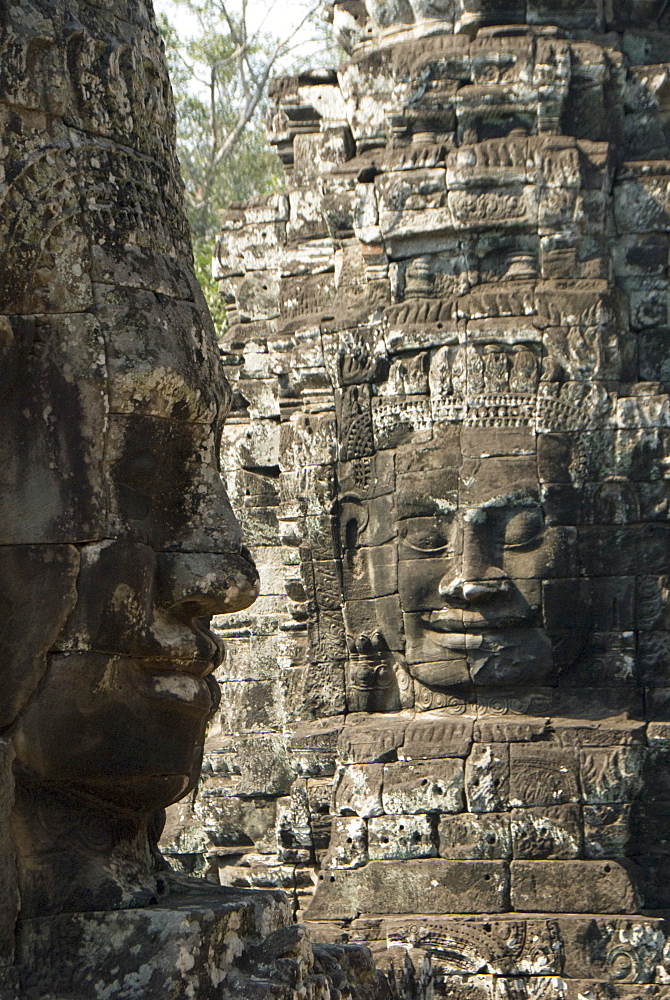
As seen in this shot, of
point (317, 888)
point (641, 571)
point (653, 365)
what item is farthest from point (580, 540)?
point (317, 888)

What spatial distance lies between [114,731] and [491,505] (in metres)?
6.72

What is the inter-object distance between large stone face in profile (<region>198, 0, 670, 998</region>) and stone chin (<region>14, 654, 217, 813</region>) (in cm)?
605

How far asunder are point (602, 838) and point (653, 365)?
10.1ft

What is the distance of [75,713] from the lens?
Answer: 416cm

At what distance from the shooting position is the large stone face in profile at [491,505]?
1026 cm

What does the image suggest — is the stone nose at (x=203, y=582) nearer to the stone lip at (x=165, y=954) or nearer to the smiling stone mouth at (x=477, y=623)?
the stone lip at (x=165, y=954)

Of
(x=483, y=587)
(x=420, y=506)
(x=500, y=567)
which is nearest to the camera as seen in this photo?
(x=483, y=587)

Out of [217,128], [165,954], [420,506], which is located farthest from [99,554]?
[217,128]

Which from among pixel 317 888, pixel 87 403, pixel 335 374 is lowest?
pixel 317 888

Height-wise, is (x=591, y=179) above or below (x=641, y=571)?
above

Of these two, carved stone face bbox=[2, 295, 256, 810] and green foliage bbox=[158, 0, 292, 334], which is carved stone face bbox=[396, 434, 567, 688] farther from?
green foliage bbox=[158, 0, 292, 334]

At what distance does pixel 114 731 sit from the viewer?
13.8ft

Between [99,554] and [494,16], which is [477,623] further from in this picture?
[99,554]

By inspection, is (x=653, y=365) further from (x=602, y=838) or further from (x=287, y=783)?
(x=287, y=783)
